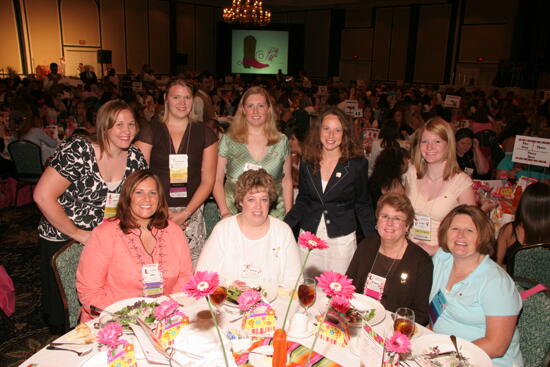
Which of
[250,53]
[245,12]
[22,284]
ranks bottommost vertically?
[22,284]

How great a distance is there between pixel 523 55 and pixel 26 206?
14.3m

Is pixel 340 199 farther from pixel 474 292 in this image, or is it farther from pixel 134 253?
pixel 134 253

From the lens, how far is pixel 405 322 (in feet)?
5.38

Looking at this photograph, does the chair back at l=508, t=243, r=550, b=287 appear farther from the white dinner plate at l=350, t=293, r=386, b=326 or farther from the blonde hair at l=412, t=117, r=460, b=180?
the white dinner plate at l=350, t=293, r=386, b=326

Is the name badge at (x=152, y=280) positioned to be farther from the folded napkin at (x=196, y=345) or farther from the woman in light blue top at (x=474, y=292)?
the woman in light blue top at (x=474, y=292)

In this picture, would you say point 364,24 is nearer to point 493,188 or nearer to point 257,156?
point 493,188

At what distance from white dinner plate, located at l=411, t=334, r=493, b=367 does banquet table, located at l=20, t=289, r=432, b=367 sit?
0.08 meters

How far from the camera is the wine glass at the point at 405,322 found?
5.35 feet

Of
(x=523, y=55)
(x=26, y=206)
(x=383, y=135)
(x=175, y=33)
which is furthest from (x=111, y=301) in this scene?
(x=175, y=33)

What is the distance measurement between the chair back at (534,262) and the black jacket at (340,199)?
0.88 metres

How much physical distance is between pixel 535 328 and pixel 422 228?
0.96 m

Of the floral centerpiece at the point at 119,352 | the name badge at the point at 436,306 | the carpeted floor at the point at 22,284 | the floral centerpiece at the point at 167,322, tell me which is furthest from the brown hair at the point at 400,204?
the carpeted floor at the point at 22,284

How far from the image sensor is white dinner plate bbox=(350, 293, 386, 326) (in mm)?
1930

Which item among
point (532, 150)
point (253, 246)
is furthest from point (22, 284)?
point (532, 150)
